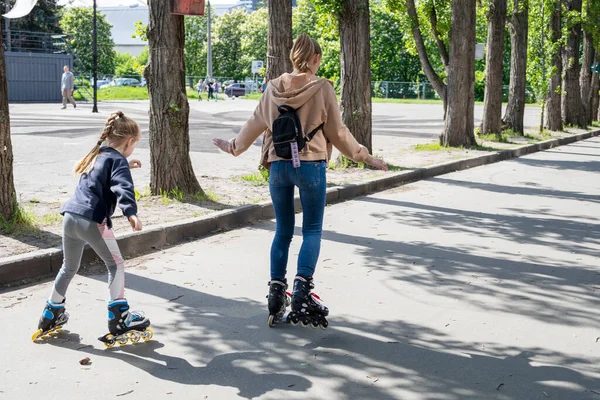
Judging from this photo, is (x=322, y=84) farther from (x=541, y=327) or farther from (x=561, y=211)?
(x=561, y=211)

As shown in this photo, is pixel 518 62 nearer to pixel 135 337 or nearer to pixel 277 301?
pixel 277 301

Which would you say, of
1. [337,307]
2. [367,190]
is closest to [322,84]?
[337,307]

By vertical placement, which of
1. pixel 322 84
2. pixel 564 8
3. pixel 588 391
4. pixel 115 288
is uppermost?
pixel 564 8

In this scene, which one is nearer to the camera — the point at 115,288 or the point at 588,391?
the point at 588,391

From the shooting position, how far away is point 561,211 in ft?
34.4

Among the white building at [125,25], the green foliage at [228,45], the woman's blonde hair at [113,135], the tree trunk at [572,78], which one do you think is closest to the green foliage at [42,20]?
the green foliage at [228,45]

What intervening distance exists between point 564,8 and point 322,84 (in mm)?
26329

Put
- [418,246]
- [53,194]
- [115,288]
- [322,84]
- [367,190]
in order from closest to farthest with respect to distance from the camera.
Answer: [115,288] → [322,84] → [418,246] → [53,194] → [367,190]

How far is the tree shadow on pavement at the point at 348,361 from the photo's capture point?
13.7 ft

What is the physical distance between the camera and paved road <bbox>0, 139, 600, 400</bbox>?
4.23 m

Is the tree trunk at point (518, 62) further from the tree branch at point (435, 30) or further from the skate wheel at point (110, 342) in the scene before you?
the skate wheel at point (110, 342)

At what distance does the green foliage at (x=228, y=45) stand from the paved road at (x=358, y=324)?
86.0 metres

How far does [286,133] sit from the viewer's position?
5.05m

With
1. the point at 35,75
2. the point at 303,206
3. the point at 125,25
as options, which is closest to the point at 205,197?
the point at 303,206
